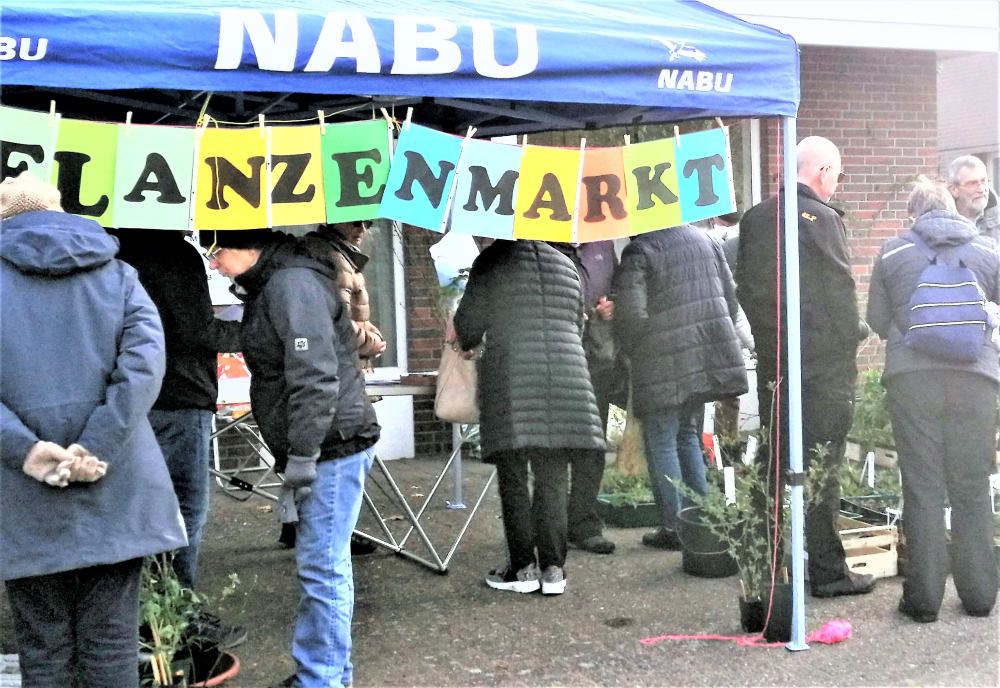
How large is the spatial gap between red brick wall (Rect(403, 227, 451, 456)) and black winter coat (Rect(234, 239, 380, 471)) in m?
4.59

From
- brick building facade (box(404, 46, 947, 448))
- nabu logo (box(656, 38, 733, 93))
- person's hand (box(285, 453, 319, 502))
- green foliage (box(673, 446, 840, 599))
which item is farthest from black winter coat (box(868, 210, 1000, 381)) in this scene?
brick building facade (box(404, 46, 947, 448))

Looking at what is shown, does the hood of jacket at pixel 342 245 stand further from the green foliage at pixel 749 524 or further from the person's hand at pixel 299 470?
the green foliage at pixel 749 524

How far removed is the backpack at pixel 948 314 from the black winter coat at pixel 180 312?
2.78 metres

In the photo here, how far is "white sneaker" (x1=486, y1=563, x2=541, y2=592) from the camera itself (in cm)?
532

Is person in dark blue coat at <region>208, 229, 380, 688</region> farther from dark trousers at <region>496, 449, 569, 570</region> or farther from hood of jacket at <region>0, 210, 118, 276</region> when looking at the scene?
dark trousers at <region>496, 449, 569, 570</region>

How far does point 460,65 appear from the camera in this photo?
390 centimetres

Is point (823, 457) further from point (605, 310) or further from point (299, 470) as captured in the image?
point (299, 470)

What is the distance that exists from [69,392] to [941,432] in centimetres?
354

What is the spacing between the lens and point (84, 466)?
3.02m

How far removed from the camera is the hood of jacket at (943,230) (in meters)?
4.88

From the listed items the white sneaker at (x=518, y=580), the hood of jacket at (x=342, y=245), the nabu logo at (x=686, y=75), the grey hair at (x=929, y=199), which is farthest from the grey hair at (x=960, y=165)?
the hood of jacket at (x=342, y=245)

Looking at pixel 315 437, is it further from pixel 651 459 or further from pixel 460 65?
pixel 651 459

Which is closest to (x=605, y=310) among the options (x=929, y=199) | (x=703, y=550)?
(x=703, y=550)

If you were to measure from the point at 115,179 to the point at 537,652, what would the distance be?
7.86ft
